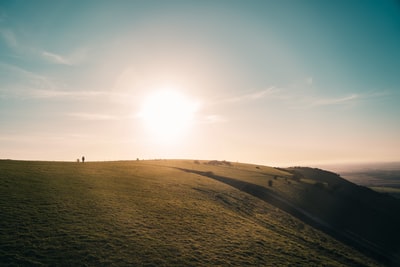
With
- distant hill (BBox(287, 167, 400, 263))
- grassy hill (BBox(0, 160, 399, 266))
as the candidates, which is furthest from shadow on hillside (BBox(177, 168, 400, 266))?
grassy hill (BBox(0, 160, 399, 266))

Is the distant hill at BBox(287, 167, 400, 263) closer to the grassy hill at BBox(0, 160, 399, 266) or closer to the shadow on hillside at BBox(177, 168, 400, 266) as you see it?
the shadow on hillside at BBox(177, 168, 400, 266)

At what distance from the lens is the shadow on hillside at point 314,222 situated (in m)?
46.4

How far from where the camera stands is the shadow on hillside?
46.4m

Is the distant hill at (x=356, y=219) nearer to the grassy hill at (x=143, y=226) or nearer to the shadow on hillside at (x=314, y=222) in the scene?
the shadow on hillside at (x=314, y=222)

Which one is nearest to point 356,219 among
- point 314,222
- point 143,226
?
point 314,222

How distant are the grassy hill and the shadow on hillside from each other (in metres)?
0.68

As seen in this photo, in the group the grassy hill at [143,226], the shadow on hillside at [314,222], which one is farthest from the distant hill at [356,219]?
the grassy hill at [143,226]

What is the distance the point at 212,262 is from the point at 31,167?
42.0 metres

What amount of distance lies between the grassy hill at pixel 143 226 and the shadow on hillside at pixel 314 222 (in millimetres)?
684

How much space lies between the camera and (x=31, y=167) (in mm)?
48938

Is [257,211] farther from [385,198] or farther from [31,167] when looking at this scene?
[385,198]

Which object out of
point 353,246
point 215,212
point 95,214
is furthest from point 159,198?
point 353,246

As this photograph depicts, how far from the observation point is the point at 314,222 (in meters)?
54.8

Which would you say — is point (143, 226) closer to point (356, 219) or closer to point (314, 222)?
point (314, 222)
